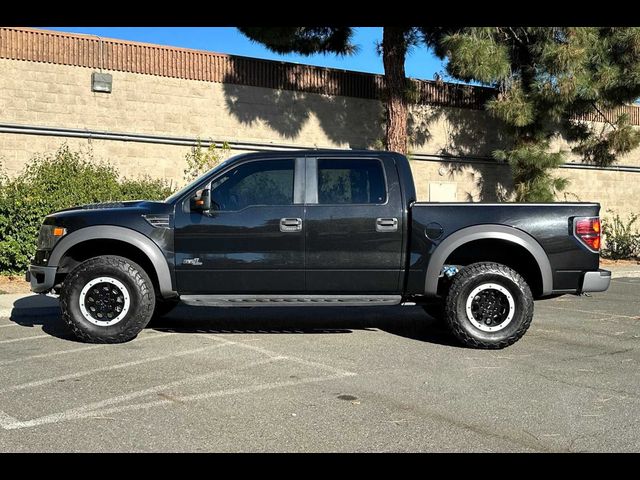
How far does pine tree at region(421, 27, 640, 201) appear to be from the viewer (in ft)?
55.6

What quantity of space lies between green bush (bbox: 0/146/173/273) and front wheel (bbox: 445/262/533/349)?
8357 millimetres

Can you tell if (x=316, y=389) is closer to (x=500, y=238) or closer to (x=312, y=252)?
(x=312, y=252)

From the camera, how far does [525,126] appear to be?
19500mm

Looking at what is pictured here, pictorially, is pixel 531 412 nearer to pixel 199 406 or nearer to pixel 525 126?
pixel 199 406

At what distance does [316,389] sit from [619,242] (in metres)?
18.5

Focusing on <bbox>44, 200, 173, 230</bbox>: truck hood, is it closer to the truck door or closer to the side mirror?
the side mirror

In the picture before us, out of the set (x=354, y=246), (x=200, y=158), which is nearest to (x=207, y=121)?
(x=200, y=158)

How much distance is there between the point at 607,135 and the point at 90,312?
17224mm

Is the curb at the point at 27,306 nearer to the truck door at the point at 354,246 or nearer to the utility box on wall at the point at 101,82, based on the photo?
the truck door at the point at 354,246

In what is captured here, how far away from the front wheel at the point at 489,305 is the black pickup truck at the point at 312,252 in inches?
0.4

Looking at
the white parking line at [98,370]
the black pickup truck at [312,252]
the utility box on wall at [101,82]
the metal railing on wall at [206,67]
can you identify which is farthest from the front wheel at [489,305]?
the metal railing on wall at [206,67]

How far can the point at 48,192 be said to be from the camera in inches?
534

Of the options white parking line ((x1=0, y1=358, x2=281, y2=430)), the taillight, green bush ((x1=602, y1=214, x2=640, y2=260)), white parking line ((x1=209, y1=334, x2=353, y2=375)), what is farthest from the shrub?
green bush ((x1=602, y1=214, x2=640, y2=260))

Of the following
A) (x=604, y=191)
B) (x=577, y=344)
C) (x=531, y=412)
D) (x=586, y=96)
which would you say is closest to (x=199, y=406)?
(x=531, y=412)
